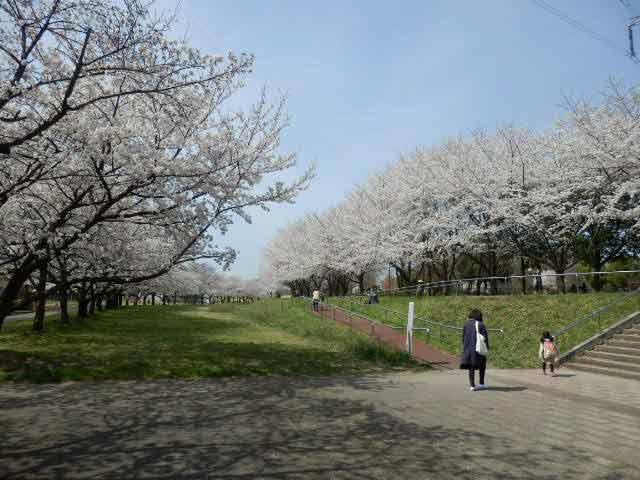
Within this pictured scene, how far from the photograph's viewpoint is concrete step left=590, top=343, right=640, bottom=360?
12772mm

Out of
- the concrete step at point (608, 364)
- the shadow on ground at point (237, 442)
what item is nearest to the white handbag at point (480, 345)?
the shadow on ground at point (237, 442)

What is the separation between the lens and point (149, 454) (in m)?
5.48

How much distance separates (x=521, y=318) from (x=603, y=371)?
5464mm

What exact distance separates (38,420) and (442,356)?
1220cm

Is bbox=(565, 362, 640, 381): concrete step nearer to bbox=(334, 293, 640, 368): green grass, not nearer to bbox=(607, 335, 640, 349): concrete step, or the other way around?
bbox=(334, 293, 640, 368): green grass

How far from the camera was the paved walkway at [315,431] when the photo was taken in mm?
5102

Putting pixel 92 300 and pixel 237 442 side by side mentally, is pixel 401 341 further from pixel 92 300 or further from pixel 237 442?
pixel 92 300

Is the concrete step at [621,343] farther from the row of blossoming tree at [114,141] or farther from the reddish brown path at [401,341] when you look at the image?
the row of blossoming tree at [114,141]

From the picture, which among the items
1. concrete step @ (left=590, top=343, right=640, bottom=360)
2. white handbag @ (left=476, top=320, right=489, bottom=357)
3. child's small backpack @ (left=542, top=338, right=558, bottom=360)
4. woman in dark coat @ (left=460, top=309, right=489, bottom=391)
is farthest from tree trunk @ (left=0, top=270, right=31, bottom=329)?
concrete step @ (left=590, top=343, right=640, bottom=360)

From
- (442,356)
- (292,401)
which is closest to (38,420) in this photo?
(292,401)

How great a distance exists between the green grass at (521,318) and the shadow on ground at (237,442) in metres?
8.85

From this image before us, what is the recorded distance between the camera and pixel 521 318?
17891 millimetres

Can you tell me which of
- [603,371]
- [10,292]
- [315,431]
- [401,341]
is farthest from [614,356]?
[10,292]

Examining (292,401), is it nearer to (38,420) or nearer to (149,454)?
(149,454)
